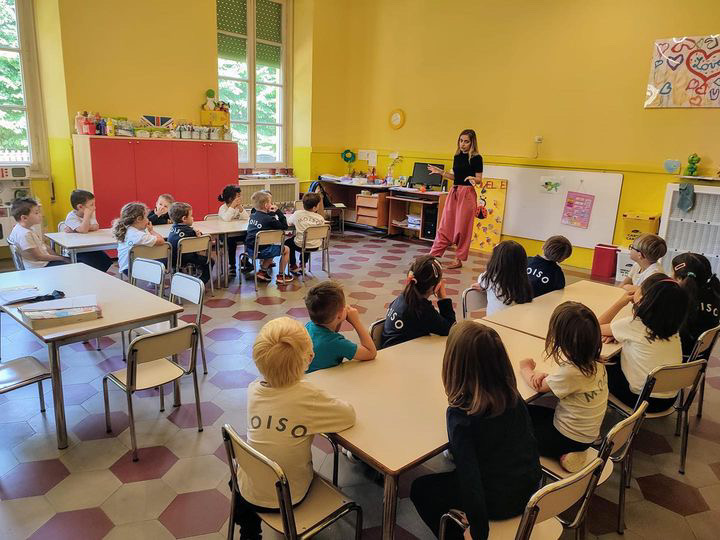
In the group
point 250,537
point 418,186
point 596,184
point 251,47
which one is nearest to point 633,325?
point 250,537

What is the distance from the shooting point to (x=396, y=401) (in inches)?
73.6

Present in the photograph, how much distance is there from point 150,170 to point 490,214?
4.87 m

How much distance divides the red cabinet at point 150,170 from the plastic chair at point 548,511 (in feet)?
19.7

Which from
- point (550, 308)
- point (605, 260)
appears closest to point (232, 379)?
point (550, 308)

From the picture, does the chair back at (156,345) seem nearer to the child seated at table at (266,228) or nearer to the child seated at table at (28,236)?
the child seated at table at (28,236)

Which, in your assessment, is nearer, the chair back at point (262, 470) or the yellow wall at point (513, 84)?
the chair back at point (262, 470)

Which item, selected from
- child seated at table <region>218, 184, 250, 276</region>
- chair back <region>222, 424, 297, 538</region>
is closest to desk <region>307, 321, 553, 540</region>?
chair back <region>222, 424, 297, 538</region>

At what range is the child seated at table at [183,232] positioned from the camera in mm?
4699

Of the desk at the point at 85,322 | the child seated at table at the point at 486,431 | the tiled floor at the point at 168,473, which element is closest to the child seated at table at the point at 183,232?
the desk at the point at 85,322

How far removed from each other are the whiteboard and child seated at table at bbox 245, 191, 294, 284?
11.9ft

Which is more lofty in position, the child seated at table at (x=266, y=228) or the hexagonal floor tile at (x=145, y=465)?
the child seated at table at (x=266, y=228)

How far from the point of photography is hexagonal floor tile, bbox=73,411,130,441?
271cm

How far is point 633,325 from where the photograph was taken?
2.42 metres

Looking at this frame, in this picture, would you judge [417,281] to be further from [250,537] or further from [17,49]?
[17,49]
